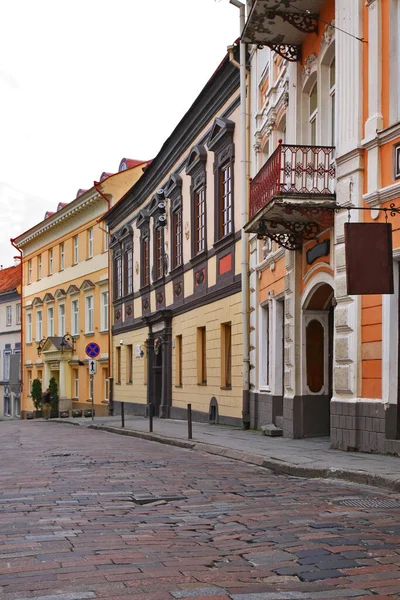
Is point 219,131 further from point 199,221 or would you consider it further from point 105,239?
point 105,239

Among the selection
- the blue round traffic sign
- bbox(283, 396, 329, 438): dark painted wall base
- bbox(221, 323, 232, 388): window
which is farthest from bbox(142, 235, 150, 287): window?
bbox(283, 396, 329, 438): dark painted wall base

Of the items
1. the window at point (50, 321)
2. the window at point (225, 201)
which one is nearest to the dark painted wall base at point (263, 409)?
the window at point (225, 201)

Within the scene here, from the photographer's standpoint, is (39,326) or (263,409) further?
(39,326)

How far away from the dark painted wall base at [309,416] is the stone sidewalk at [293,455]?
1.09ft

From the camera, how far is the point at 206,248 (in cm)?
2547

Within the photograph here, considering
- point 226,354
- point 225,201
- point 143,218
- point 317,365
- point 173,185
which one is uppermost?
point 173,185

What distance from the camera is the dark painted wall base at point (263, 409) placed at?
19219mm

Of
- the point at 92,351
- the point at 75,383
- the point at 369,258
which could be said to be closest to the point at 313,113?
the point at 369,258

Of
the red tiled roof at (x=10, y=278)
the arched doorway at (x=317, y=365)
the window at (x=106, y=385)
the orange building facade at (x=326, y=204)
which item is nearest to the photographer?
the orange building facade at (x=326, y=204)

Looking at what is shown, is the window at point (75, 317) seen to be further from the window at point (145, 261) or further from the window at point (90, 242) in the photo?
the window at point (145, 261)

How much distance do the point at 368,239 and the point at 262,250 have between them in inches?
353

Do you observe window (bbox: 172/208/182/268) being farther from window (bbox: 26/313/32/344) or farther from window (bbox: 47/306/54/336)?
window (bbox: 26/313/32/344)

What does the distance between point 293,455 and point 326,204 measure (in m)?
4.07

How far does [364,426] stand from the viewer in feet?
43.5
